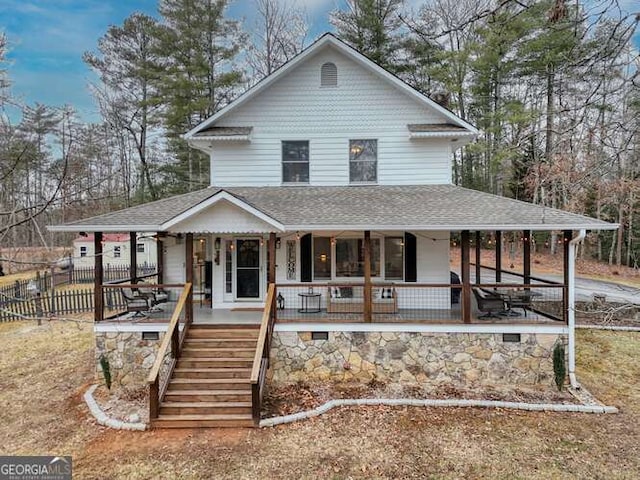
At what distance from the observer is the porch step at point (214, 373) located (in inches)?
322

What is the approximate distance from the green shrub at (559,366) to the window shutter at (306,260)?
658 centimetres

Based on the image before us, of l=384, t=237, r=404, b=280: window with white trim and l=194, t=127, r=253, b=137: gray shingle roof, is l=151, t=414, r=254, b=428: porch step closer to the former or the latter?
l=384, t=237, r=404, b=280: window with white trim

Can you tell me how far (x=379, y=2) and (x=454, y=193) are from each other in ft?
56.5

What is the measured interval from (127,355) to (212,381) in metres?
2.84

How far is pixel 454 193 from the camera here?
11.3 m

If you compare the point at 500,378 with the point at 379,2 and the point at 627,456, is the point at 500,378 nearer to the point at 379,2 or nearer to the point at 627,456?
the point at 627,456

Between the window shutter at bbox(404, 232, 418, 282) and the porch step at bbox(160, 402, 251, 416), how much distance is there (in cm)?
583

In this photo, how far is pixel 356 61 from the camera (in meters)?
11.8

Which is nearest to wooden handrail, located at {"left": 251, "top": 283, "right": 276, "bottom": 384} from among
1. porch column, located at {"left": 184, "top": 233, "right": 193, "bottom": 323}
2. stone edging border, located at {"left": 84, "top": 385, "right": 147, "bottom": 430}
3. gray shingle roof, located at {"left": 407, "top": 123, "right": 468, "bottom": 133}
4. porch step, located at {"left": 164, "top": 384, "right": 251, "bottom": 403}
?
porch step, located at {"left": 164, "top": 384, "right": 251, "bottom": 403}

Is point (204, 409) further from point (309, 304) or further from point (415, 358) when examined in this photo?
point (415, 358)

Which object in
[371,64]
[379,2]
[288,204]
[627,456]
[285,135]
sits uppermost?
[379,2]

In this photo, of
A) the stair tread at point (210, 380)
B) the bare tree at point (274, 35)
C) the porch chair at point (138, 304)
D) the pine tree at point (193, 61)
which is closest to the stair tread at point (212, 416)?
the stair tread at point (210, 380)

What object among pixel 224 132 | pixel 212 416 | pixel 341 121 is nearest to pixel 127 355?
pixel 212 416

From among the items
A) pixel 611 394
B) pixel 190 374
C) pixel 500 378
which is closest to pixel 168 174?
pixel 190 374
